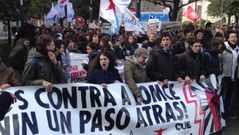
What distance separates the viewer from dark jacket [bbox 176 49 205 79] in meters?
8.10

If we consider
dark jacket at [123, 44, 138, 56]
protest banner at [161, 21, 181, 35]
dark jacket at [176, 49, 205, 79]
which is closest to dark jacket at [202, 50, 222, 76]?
dark jacket at [176, 49, 205, 79]

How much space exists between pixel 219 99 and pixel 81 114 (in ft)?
8.75

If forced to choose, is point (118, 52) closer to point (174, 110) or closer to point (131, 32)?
point (131, 32)

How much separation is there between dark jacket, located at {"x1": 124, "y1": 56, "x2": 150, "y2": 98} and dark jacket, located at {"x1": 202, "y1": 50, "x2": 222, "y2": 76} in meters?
1.48

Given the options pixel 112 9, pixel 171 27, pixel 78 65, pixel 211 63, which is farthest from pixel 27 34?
pixel 171 27

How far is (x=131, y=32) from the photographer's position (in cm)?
1408

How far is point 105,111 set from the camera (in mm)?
6770

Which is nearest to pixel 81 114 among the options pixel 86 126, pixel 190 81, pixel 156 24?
pixel 86 126

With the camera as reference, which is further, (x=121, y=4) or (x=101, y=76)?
(x=121, y=4)

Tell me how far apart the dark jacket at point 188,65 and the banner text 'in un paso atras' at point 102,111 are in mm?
435

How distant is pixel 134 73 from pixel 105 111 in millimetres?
769

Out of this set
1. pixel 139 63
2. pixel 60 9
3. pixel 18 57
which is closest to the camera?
pixel 139 63

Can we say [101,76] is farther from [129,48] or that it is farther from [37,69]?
[129,48]

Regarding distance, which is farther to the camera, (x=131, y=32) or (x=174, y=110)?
(x=131, y=32)
